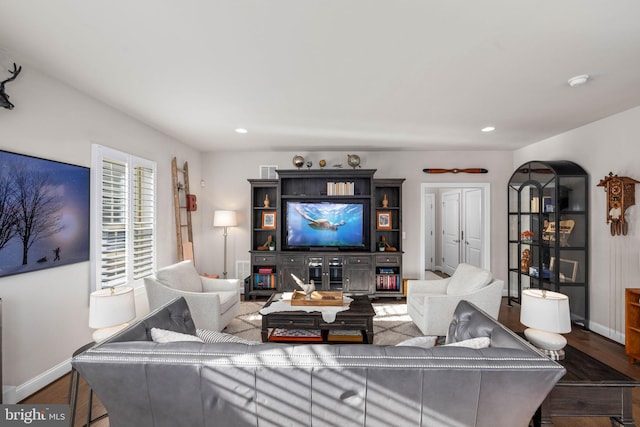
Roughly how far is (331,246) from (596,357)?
11.5ft

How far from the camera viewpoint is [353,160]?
17.1 feet

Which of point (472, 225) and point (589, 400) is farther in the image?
point (472, 225)

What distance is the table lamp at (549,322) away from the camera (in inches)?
74.0

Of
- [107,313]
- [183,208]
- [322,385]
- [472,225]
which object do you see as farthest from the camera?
[472,225]

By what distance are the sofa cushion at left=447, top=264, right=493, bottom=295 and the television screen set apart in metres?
1.81

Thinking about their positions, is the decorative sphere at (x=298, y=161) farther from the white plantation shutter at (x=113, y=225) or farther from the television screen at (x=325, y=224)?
the white plantation shutter at (x=113, y=225)

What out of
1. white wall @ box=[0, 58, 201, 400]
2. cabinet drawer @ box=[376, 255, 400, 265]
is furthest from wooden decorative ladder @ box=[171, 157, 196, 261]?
cabinet drawer @ box=[376, 255, 400, 265]

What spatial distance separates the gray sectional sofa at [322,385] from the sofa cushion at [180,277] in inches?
82.1

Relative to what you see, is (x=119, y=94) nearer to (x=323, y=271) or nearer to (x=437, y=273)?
(x=323, y=271)

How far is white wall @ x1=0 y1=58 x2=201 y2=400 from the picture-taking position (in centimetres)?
229

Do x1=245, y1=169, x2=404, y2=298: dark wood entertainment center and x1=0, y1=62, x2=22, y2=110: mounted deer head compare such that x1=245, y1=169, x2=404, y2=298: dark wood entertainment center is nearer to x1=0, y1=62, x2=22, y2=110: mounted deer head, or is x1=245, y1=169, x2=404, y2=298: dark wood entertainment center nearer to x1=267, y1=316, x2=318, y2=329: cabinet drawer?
x1=267, y1=316, x2=318, y2=329: cabinet drawer

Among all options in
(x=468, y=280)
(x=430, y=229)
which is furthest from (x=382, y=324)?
(x=430, y=229)

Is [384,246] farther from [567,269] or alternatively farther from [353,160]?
[567,269]

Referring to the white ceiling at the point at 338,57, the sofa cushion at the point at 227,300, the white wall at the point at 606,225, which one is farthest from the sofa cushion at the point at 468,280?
the sofa cushion at the point at 227,300
